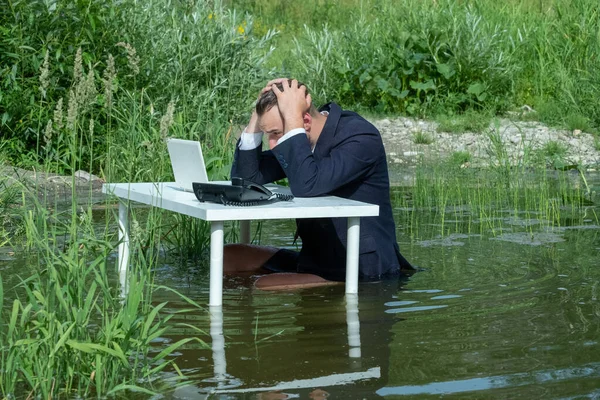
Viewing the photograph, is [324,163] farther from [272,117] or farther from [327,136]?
[272,117]

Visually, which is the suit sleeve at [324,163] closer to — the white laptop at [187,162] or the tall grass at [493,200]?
the white laptop at [187,162]

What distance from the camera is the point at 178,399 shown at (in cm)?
392

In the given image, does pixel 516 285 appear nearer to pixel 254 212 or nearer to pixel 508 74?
pixel 254 212

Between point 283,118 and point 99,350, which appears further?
point 283,118

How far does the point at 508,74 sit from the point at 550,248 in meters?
6.96

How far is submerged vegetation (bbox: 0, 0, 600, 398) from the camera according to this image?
161 inches

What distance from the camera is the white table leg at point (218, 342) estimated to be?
4.32 meters

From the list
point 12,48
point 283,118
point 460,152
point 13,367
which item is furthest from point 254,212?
point 460,152

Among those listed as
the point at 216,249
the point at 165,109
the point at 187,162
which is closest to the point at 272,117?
the point at 187,162

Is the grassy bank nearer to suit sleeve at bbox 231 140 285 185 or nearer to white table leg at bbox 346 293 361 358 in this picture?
suit sleeve at bbox 231 140 285 185

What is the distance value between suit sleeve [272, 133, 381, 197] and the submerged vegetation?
2.33ft

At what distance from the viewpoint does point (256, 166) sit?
21.4 ft

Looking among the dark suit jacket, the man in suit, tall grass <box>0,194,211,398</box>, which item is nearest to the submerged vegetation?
tall grass <box>0,194,211,398</box>

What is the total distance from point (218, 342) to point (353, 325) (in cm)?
71
